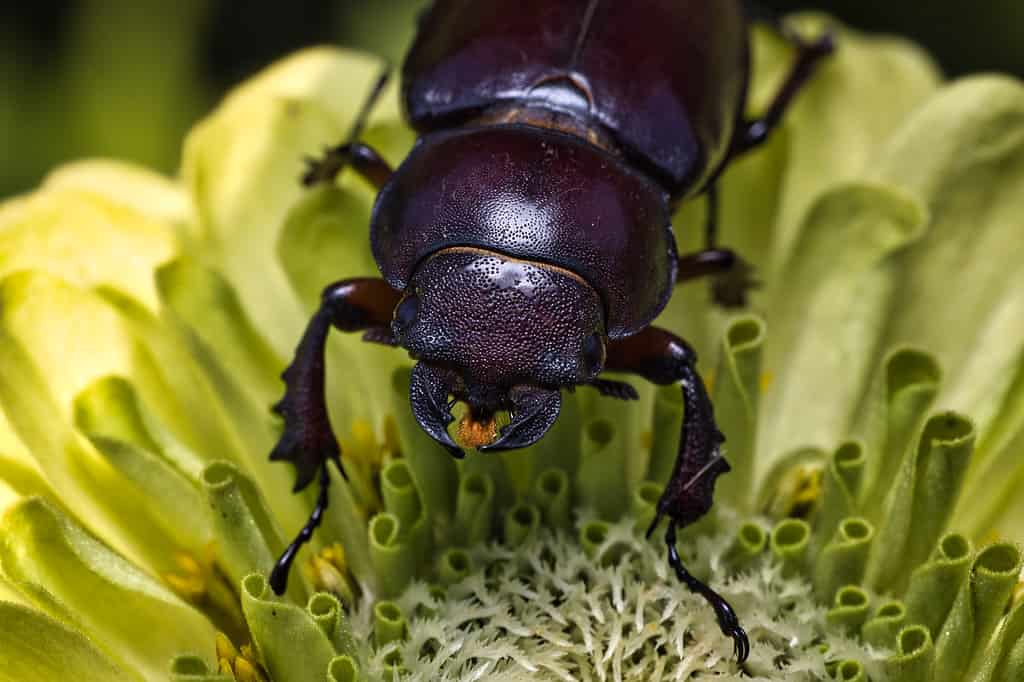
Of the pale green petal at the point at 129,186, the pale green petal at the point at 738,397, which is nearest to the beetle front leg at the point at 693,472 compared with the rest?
the pale green petal at the point at 738,397

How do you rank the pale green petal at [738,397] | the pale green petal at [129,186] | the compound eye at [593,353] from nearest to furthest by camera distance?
the compound eye at [593,353]
the pale green petal at [738,397]
the pale green petal at [129,186]

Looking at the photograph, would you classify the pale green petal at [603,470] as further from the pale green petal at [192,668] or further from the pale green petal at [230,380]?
the pale green petal at [192,668]

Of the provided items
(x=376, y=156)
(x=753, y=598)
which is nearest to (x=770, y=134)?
(x=376, y=156)

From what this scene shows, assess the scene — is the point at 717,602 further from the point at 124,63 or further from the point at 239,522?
the point at 124,63

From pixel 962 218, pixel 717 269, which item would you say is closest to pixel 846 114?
pixel 962 218

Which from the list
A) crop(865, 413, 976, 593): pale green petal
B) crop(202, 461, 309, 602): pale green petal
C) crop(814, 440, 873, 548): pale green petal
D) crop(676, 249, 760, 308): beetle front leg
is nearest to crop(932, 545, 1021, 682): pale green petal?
crop(865, 413, 976, 593): pale green petal

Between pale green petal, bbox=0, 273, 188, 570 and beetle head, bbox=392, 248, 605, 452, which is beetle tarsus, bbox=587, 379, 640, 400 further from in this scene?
pale green petal, bbox=0, 273, 188, 570

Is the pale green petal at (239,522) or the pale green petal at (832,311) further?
the pale green petal at (832,311)
